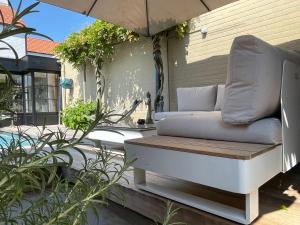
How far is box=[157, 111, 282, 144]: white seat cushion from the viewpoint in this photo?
151cm

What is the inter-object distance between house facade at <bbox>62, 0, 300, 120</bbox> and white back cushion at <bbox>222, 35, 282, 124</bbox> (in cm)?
254

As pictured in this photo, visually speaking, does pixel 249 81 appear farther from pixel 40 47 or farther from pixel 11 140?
pixel 40 47

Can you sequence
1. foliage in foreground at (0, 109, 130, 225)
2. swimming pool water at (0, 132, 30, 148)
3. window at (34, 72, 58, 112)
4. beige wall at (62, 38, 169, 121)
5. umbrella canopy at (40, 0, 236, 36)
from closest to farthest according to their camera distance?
foliage in foreground at (0, 109, 130, 225) → swimming pool water at (0, 132, 30, 148) → umbrella canopy at (40, 0, 236, 36) → beige wall at (62, 38, 169, 121) → window at (34, 72, 58, 112)

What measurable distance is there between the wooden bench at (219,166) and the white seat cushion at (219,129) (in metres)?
0.06

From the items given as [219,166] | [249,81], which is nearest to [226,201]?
[219,166]

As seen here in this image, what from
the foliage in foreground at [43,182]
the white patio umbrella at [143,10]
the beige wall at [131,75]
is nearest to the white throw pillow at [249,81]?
the foliage in foreground at [43,182]

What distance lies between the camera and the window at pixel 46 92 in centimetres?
1133

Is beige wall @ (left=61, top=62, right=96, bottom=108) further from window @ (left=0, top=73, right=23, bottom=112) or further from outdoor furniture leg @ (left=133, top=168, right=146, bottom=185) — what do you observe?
window @ (left=0, top=73, right=23, bottom=112)

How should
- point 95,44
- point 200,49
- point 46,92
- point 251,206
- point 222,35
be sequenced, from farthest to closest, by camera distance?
point 46,92 → point 95,44 → point 200,49 → point 222,35 → point 251,206

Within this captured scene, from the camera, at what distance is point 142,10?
14.6 feet

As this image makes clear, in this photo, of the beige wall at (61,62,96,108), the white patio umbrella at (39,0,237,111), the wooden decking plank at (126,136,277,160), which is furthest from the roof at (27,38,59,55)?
the wooden decking plank at (126,136,277,160)

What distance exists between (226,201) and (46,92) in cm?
1119

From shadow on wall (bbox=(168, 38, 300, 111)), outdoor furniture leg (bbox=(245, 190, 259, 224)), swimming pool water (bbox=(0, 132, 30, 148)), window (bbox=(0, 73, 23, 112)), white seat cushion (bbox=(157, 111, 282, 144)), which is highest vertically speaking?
shadow on wall (bbox=(168, 38, 300, 111))

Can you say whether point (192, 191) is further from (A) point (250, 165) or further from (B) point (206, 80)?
(B) point (206, 80)
